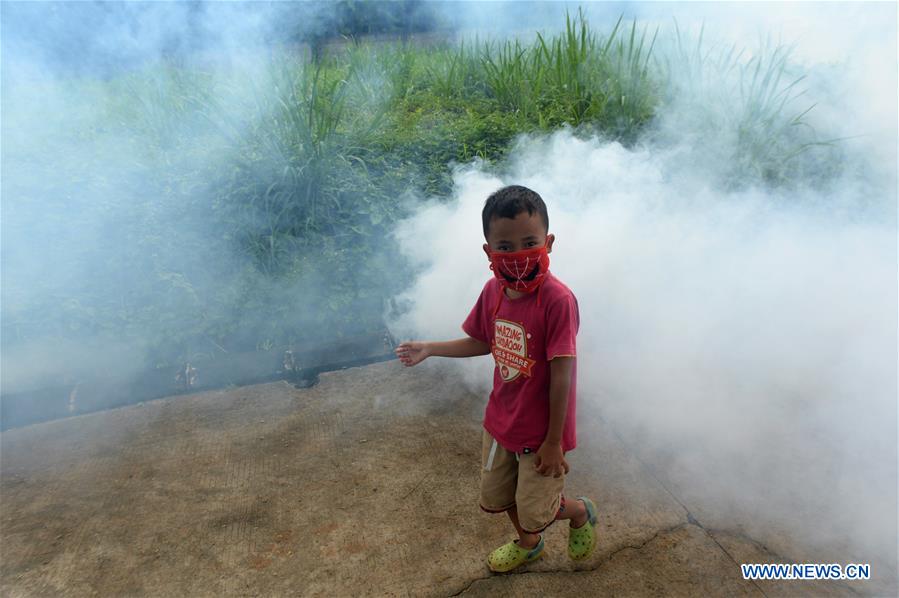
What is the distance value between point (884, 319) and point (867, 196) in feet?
4.33

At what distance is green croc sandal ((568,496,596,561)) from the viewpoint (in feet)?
6.64

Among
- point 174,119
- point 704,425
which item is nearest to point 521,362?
point 704,425

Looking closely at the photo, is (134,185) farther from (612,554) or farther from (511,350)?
(612,554)

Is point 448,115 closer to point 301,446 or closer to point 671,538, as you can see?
point 301,446

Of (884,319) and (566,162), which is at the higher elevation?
(566,162)

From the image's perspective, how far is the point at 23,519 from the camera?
7.54 feet

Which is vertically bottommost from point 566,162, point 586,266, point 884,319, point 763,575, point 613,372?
A: point 763,575

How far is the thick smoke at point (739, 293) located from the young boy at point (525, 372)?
70 cm

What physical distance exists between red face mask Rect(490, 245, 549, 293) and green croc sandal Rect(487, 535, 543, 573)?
0.81 metres

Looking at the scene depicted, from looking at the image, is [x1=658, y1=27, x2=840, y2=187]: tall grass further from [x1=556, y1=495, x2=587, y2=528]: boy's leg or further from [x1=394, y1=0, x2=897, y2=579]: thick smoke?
[x1=556, y1=495, x2=587, y2=528]: boy's leg

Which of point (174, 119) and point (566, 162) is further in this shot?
point (174, 119)

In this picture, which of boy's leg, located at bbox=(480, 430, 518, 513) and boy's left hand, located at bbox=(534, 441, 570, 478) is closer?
boy's left hand, located at bbox=(534, 441, 570, 478)

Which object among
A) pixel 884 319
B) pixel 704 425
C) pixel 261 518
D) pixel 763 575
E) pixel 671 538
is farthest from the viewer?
pixel 884 319

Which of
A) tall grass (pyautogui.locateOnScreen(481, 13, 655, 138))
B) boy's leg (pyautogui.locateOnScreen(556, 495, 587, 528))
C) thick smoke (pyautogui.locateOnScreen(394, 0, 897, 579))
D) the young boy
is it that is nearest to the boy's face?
the young boy
